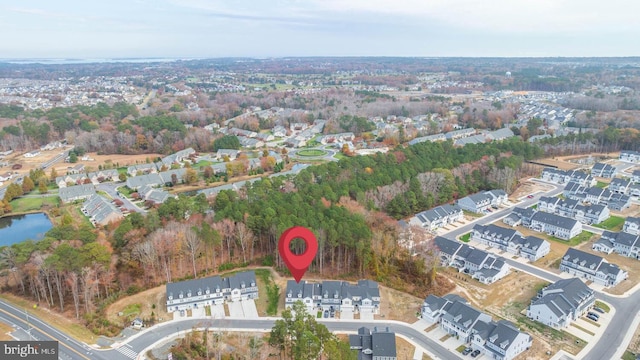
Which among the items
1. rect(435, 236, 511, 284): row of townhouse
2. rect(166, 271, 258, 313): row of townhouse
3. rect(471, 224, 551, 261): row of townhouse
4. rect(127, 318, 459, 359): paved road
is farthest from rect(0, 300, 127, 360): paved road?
rect(471, 224, 551, 261): row of townhouse

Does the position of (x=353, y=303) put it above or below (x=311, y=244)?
below

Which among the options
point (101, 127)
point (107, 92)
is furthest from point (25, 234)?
point (107, 92)

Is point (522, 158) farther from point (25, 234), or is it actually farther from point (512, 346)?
point (25, 234)

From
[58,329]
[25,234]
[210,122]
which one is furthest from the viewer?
[210,122]

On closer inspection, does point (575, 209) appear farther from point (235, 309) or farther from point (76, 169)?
point (76, 169)

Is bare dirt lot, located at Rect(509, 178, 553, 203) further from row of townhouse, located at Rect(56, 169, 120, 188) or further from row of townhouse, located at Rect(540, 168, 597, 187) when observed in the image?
row of townhouse, located at Rect(56, 169, 120, 188)

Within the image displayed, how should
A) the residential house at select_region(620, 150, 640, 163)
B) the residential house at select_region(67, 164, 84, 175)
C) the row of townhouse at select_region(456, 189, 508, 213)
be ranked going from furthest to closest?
the residential house at select_region(620, 150, 640, 163) → the residential house at select_region(67, 164, 84, 175) → the row of townhouse at select_region(456, 189, 508, 213)
